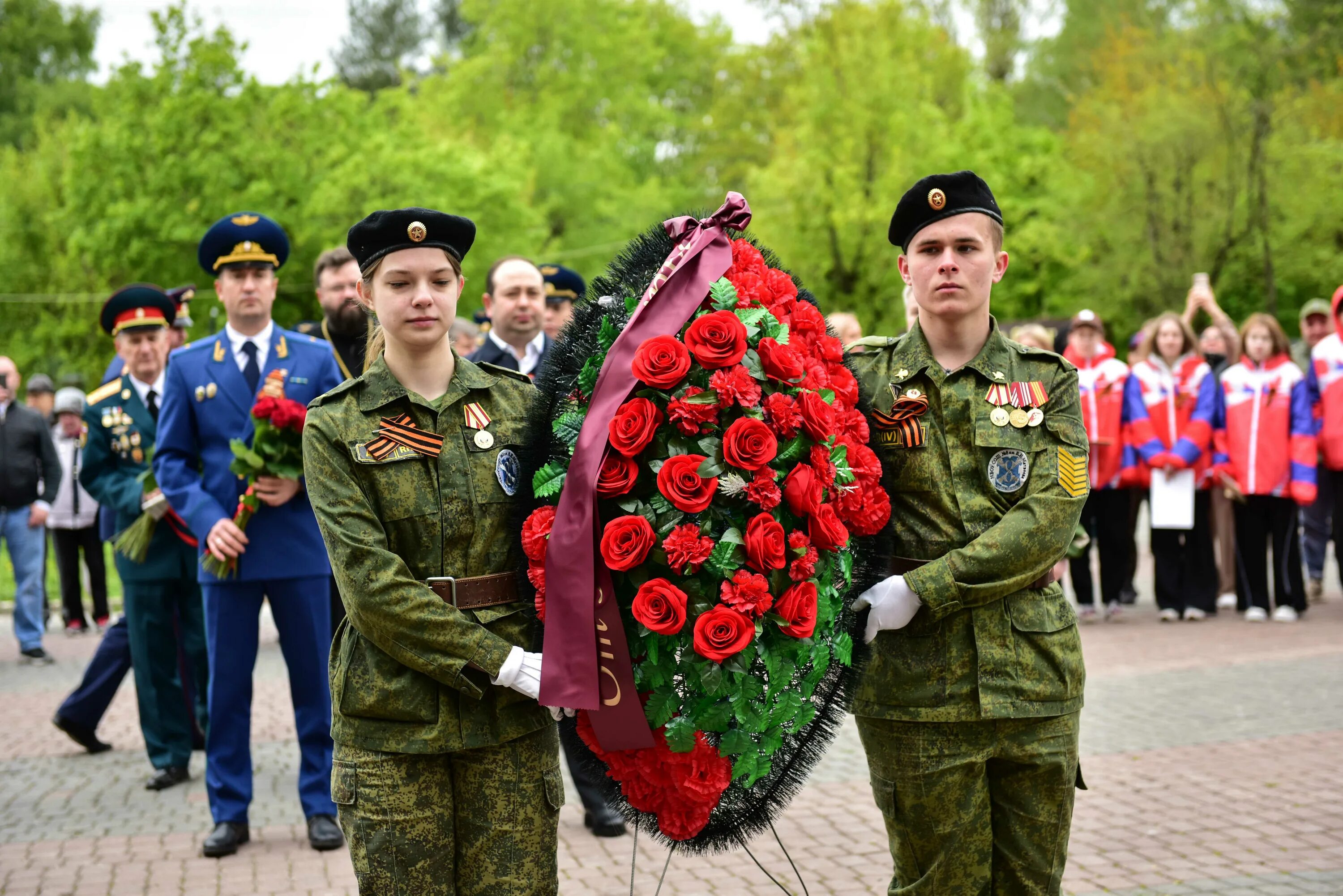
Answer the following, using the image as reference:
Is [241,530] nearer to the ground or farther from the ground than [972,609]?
farther from the ground

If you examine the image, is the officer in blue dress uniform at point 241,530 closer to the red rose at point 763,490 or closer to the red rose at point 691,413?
the red rose at point 691,413

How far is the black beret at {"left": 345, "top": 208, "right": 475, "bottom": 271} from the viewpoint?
3195 millimetres

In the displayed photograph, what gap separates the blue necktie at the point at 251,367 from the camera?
5.55 meters

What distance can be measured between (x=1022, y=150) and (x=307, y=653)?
2423 centimetres

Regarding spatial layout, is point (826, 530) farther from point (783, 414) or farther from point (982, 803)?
point (982, 803)

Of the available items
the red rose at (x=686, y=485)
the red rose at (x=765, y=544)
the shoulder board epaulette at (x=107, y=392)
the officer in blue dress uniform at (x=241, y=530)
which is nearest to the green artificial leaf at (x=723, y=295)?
the red rose at (x=686, y=485)

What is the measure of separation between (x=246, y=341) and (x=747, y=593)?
3.62 metres

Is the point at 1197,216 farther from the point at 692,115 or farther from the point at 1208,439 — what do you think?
the point at 692,115

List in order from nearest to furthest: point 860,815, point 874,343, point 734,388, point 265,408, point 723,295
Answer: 1. point 734,388
2. point 723,295
3. point 874,343
4. point 265,408
5. point 860,815

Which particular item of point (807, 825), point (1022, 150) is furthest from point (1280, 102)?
point (807, 825)

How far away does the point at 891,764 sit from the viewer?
3305 millimetres

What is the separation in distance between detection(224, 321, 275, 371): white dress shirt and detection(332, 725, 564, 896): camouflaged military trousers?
2802mm

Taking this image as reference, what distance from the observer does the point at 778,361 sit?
284cm

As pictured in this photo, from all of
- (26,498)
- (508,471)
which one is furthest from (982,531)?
(26,498)
